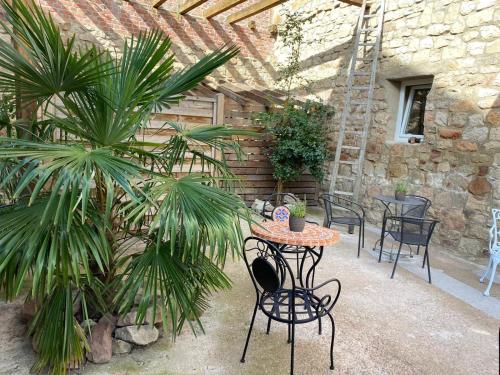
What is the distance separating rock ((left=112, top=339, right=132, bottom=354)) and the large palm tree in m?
0.18

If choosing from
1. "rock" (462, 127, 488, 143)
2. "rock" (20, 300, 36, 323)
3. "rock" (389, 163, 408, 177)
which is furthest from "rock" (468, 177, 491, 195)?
"rock" (20, 300, 36, 323)

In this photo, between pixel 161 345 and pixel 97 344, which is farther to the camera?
pixel 161 345

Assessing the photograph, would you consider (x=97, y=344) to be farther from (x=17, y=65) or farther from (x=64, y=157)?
(x=17, y=65)

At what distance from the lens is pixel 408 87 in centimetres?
524

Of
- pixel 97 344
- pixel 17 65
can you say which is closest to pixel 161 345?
pixel 97 344

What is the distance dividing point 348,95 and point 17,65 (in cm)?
478

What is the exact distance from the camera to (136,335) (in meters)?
2.18

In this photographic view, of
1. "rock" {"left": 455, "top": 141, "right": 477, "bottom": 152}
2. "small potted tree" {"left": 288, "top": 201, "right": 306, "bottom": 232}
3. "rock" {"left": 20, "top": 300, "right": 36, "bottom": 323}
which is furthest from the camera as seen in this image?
"rock" {"left": 455, "top": 141, "right": 477, "bottom": 152}

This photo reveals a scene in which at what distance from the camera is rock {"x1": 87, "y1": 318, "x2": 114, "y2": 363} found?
2.06m

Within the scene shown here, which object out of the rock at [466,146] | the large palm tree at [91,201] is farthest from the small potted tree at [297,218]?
the rock at [466,146]

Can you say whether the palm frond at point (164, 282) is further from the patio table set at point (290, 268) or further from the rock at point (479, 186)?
the rock at point (479, 186)

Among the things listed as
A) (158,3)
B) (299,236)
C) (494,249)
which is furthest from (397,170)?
(158,3)

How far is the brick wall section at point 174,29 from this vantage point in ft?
20.7

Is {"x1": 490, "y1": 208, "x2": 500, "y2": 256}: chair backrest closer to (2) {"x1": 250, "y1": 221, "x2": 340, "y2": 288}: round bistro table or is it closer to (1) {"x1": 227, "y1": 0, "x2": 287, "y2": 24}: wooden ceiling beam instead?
(2) {"x1": 250, "y1": 221, "x2": 340, "y2": 288}: round bistro table
